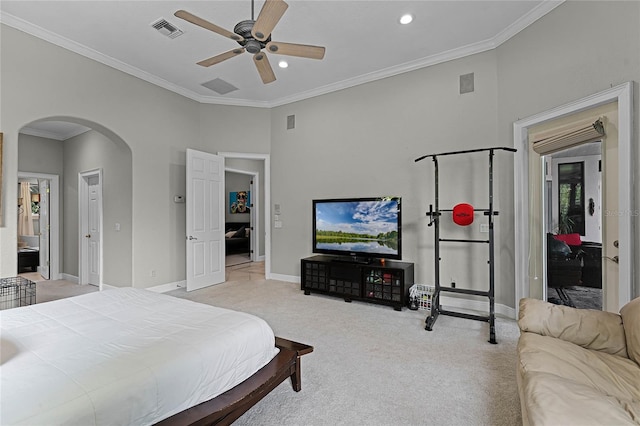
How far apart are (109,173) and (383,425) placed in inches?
205

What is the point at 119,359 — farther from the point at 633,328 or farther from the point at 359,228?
the point at 359,228

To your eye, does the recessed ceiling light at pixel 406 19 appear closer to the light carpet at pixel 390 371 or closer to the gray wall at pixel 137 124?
the gray wall at pixel 137 124

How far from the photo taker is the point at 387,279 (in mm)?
3961

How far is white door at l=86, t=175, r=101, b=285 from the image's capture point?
5.41 m

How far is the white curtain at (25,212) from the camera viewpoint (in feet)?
Answer: 23.2

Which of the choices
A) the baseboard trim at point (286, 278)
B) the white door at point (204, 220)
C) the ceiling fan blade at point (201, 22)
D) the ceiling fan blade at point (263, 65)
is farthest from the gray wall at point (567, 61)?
the white door at point (204, 220)

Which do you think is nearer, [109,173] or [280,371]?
[280,371]

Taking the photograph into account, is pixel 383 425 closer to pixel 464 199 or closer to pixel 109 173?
pixel 464 199

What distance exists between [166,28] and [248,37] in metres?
1.62

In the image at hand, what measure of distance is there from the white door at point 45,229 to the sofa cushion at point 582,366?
7770 mm

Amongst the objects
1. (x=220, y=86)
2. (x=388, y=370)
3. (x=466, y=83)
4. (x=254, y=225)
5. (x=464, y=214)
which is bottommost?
(x=388, y=370)

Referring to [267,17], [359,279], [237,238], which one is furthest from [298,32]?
[237,238]

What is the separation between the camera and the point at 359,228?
441cm

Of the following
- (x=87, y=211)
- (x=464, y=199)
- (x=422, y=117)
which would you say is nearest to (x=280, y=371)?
(x=464, y=199)
